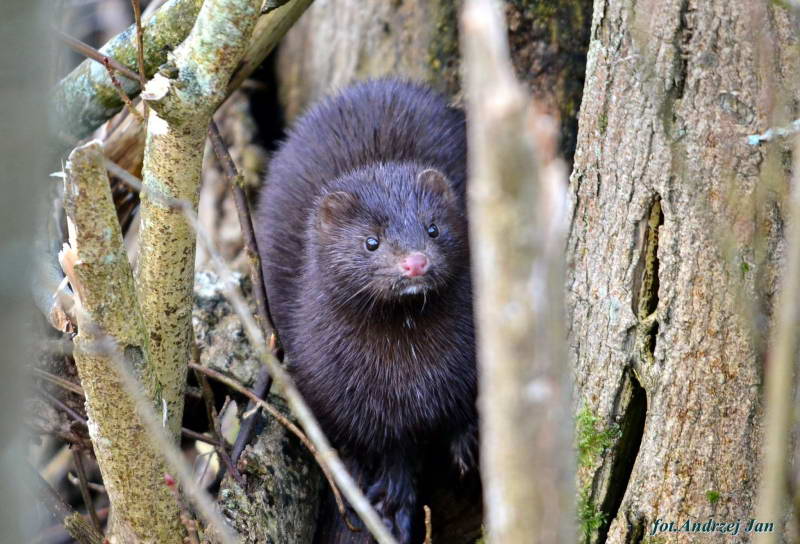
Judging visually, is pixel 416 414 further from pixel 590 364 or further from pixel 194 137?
pixel 194 137

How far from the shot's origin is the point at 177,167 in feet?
9.73

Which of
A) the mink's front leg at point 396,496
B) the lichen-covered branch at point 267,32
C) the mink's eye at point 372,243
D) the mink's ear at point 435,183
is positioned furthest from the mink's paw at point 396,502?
the lichen-covered branch at point 267,32

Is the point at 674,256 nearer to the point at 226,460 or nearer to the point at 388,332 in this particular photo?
the point at 388,332

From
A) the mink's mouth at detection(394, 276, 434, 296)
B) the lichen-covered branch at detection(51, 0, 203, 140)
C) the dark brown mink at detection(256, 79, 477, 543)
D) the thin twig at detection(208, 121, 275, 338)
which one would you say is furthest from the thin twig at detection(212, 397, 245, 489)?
the lichen-covered branch at detection(51, 0, 203, 140)

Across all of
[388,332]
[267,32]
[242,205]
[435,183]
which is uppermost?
[267,32]

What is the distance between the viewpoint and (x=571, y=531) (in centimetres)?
154

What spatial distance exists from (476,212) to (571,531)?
0.56m

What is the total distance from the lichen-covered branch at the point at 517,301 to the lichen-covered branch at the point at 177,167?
1275 millimetres

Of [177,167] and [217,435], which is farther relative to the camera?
[217,435]

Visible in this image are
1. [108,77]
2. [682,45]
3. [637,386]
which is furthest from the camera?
[108,77]

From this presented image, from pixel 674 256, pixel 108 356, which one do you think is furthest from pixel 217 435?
pixel 674 256

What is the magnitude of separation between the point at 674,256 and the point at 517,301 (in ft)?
Answer: 5.75

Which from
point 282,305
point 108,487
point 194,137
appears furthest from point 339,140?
point 108,487

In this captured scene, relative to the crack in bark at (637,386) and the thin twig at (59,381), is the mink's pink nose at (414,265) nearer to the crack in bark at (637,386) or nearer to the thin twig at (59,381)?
the crack in bark at (637,386)
